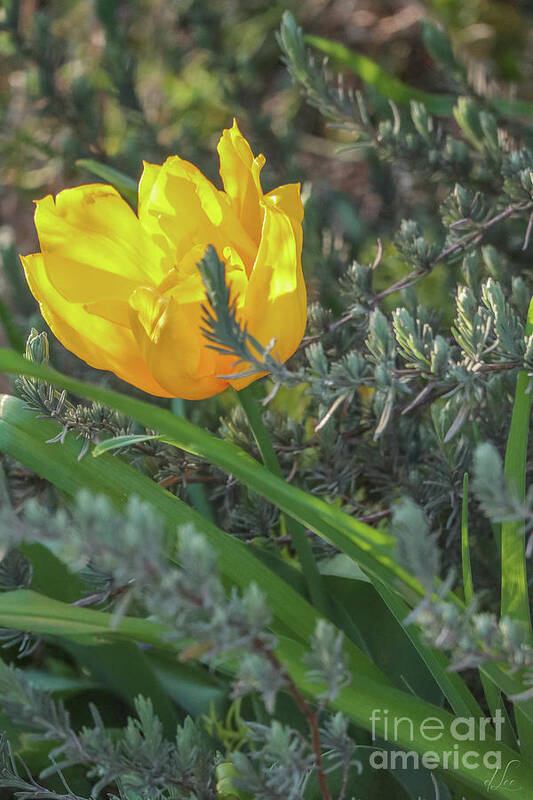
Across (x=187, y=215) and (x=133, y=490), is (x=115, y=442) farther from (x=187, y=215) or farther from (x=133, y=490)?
(x=187, y=215)

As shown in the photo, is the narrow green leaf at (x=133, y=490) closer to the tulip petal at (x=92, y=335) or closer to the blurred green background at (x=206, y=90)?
the tulip petal at (x=92, y=335)

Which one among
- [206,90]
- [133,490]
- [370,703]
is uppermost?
[133,490]

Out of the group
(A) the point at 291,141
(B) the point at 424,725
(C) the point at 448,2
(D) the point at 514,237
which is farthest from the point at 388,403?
(C) the point at 448,2

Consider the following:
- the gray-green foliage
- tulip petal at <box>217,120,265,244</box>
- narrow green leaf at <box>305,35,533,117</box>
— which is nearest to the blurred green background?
narrow green leaf at <box>305,35,533,117</box>

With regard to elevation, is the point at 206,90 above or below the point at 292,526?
below

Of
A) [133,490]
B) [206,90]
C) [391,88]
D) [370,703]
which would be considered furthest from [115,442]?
[206,90]

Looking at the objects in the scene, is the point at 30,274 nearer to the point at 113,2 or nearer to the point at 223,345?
the point at 223,345
